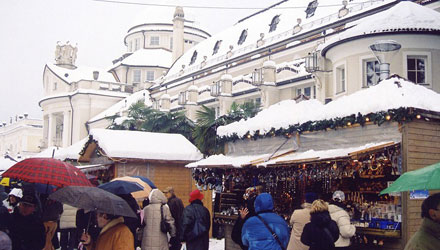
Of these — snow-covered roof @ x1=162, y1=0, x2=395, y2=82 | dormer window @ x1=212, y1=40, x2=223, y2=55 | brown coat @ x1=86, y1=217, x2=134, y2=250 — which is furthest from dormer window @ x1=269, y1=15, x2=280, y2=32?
brown coat @ x1=86, y1=217, x2=134, y2=250

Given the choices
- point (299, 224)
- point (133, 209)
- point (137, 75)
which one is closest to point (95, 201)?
point (133, 209)

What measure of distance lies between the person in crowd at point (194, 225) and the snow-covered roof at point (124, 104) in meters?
45.3

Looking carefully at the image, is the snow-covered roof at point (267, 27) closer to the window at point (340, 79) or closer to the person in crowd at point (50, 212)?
the window at point (340, 79)

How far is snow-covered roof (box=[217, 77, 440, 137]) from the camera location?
9.59 m

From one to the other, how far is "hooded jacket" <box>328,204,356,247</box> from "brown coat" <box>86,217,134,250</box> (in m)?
3.13

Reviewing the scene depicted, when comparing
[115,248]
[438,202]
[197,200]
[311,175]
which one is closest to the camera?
[438,202]

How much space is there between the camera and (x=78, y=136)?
62812 millimetres

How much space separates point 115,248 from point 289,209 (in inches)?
289

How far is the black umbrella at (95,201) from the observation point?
5949 millimetres

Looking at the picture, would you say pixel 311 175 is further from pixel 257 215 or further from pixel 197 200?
pixel 257 215

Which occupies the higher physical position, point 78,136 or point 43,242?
point 78,136

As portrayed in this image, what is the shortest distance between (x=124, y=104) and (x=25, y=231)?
172 feet

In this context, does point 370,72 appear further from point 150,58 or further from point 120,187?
point 150,58

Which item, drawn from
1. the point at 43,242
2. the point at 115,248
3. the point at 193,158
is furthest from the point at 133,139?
the point at 115,248
